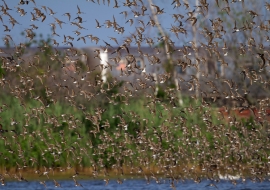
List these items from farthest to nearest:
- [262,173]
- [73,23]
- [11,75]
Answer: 1. [11,75]
2. [262,173]
3. [73,23]

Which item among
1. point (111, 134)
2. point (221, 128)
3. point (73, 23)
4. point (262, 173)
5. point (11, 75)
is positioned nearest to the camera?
point (73, 23)

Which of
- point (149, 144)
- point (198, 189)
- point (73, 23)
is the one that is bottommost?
point (198, 189)

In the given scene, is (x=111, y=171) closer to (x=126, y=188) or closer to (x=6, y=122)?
(x=126, y=188)

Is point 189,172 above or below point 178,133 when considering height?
below

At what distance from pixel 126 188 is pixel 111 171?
1.55 m

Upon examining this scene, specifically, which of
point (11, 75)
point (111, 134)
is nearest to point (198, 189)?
point (111, 134)

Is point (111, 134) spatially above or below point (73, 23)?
below

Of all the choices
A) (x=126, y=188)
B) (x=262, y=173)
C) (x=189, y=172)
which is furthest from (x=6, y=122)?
(x=262, y=173)

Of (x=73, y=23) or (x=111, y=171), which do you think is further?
(x=111, y=171)

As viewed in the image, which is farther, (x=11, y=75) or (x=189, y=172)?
(x=11, y=75)

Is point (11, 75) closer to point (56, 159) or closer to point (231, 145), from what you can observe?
point (56, 159)

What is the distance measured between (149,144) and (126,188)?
146 cm

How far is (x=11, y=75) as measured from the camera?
2806 centimetres

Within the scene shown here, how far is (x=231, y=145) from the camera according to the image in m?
19.6
